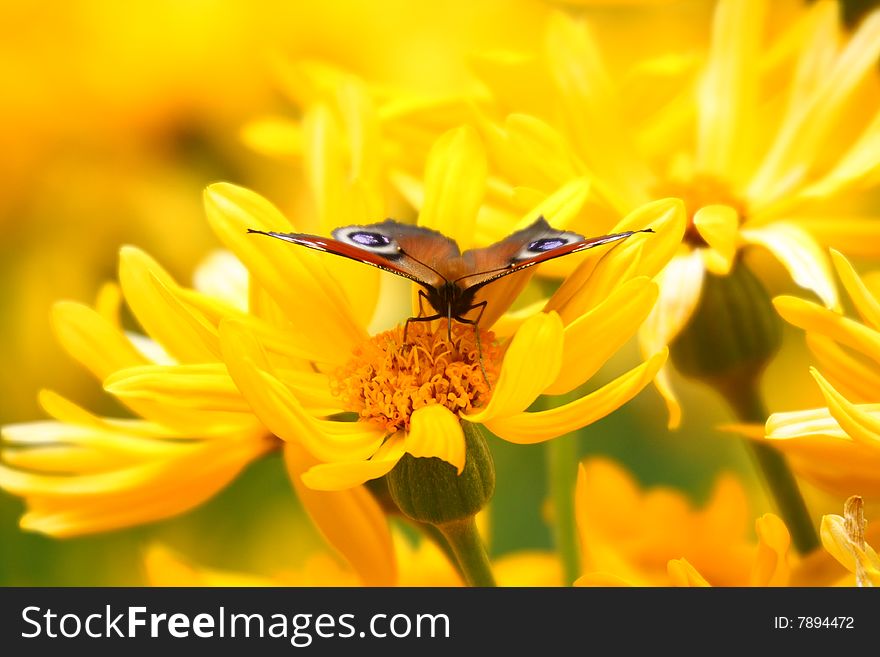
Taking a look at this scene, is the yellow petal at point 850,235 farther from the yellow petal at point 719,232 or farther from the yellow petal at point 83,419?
the yellow petal at point 83,419

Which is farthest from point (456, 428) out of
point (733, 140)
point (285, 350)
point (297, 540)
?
point (297, 540)

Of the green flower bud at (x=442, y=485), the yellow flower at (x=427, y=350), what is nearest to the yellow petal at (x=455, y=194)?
the yellow flower at (x=427, y=350)

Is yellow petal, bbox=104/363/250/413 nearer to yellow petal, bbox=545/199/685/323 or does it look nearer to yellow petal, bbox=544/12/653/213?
yellow petal, bbox=545/199/685/323

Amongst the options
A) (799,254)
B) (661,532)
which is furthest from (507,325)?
(661,532)

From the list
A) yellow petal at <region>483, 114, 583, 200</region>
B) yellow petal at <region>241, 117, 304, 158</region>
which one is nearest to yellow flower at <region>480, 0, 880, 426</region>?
yellow petal at <region>483, 114, 583, 200</region>

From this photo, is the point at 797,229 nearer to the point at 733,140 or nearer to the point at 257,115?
the point at 733,140

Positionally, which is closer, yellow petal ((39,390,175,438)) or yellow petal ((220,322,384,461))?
yellow petal ((220,322,384,461))
